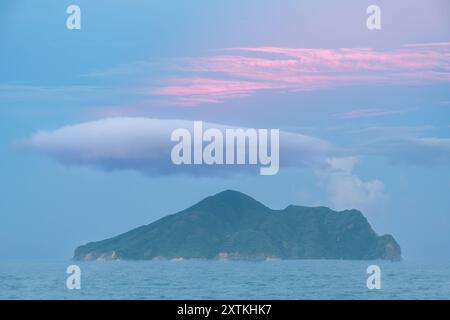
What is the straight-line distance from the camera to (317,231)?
7500cm

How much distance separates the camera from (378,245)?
75.8 m

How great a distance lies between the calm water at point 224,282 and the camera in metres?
44.0

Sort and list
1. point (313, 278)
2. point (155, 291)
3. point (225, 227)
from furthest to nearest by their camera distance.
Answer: point (225, 227), point (313, 278), point (155, 291)

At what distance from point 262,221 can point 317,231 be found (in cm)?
412

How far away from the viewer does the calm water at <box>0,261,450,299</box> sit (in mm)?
44000

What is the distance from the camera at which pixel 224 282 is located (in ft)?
179

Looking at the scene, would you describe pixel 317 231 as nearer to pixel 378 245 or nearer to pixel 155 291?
pixel 378 245

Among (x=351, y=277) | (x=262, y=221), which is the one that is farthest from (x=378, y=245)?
(x=351, y=277)
